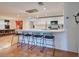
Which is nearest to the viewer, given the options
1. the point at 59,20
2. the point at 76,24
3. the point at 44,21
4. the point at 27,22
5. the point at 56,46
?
the point at 76,24

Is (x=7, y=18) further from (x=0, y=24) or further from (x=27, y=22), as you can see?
(x=27, y=22)

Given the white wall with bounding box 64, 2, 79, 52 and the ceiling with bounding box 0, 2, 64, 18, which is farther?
the ceiling with bounding box 0, 2, 64, 18

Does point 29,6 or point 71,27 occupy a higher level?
point 29,6

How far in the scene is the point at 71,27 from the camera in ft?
12.4

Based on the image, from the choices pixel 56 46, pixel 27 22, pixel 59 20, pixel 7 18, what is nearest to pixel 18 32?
pixel 56 46

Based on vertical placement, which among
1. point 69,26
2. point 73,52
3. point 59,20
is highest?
point 59,20

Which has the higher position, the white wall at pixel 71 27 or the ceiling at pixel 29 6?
the ceiling at pixel 29 6

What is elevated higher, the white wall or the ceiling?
the ceiling

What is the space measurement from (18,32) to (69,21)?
8.71 feet

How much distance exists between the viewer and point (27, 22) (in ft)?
40.8

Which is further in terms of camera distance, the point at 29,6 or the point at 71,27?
the point at 29,6

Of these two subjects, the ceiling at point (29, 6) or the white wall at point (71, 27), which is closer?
the white wall at point (71, 27)

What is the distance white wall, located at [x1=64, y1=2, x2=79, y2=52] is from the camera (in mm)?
3693

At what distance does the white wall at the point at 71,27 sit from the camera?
3.69 meters
